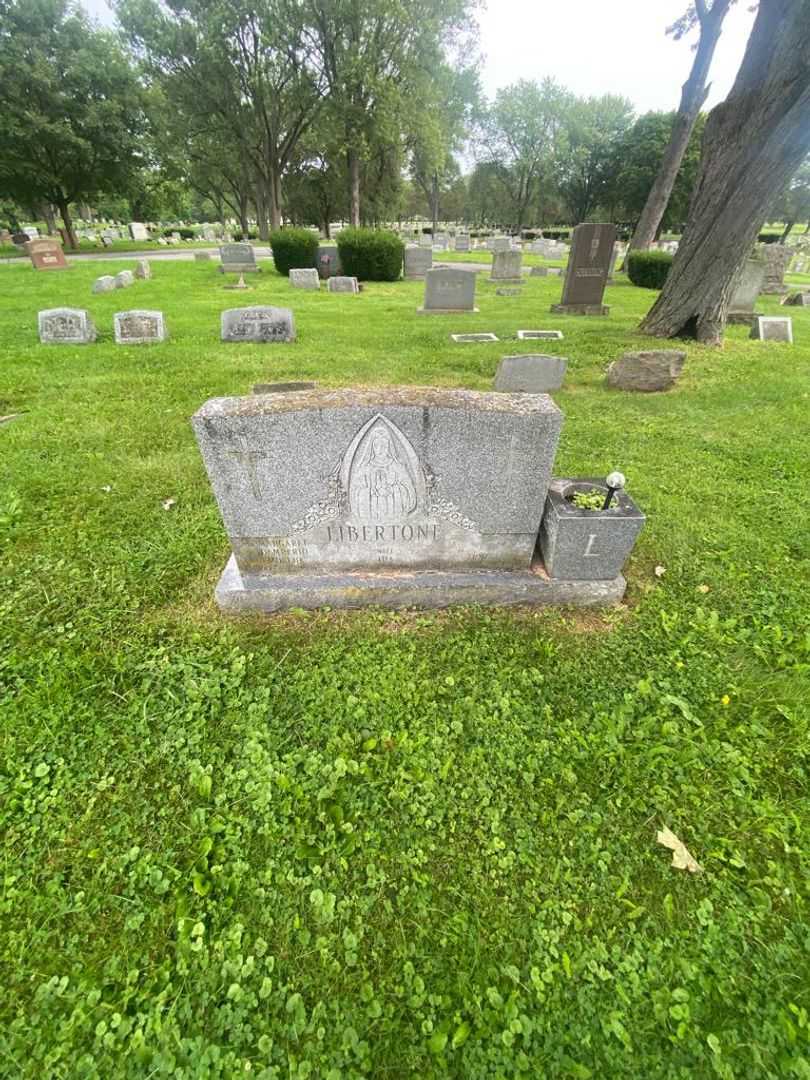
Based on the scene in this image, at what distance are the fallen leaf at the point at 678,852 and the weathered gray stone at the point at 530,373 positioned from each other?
5.53 metres

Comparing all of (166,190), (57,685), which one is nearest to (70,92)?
(166,190)

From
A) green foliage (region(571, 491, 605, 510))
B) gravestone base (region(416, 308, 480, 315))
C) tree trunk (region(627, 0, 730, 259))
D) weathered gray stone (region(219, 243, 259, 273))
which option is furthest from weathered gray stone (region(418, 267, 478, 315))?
green foliage (region(571, 491, 605, 510))

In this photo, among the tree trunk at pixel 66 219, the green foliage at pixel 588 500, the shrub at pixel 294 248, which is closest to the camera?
the green foliage at pixel 588 500

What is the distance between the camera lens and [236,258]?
1817cm

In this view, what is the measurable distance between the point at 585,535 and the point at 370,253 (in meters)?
16.2

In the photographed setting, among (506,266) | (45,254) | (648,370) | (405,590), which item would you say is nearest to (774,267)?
(506,266)

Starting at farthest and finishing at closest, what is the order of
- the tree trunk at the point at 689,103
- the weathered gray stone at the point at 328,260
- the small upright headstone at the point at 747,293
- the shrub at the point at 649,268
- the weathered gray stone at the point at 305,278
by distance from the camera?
1. the weathered gray stone at the point at 328,260
2. the shrub at the point at 649,268
3. the weathered gray stone at the point at 305,278
4. the tree trunk at the point at 689,103
5. the small upright headstone at the point at 747,293

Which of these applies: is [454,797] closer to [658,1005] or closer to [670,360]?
[658,1005]

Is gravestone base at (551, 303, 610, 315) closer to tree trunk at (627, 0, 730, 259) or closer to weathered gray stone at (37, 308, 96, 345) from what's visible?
tree trunk at (627, 0, 730, 259)

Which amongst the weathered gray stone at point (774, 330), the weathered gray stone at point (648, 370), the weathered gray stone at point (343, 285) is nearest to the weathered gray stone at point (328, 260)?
the weathered gray stone at point (343, 285)

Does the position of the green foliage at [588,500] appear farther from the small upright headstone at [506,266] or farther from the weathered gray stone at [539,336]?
the small upright headstone at [506,266]

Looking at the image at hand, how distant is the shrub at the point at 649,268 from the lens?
16516mm

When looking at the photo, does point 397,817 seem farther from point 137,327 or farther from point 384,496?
point 137,327

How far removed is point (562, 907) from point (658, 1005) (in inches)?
14.0
